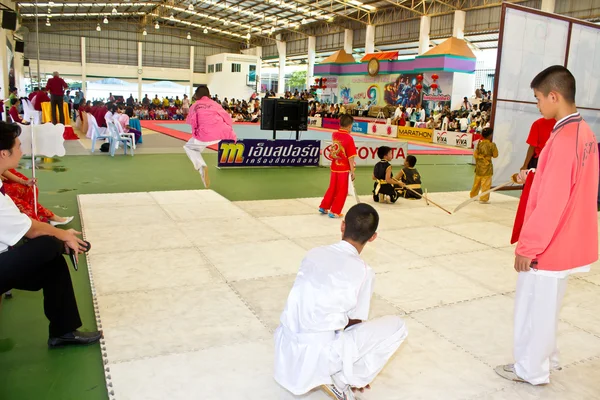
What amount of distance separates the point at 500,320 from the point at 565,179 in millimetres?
1840

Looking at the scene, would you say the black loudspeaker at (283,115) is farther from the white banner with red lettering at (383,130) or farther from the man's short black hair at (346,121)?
the white banner with red lettering at (383,130)

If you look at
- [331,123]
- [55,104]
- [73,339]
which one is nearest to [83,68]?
[331,123]

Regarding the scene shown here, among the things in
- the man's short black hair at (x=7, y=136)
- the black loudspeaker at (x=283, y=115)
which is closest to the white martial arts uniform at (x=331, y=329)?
→ the man's short black hair at (x=7, y=136)

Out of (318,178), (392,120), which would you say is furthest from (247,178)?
(392,120)

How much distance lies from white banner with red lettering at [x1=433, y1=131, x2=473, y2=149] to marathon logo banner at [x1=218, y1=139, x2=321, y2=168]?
10.1m

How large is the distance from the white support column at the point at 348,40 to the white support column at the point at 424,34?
8512 mm

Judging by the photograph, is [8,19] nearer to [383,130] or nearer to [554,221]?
[383,130]

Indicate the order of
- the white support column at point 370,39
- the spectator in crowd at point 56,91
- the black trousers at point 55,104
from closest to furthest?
the spectator in crowd at point 56,91, the black trousers at point 55,104, the white support column at point 370,39

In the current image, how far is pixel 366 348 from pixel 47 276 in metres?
2.02

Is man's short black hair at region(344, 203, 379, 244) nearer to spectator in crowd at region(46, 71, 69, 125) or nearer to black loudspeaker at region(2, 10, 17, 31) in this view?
spectator in crowd at region(46, 71, 69, 125)

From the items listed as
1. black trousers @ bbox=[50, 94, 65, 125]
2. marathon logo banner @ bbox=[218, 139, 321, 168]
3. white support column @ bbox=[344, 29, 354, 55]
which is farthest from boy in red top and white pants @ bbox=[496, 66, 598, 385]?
white support column @ bbox=[344, 29, 354, 55]

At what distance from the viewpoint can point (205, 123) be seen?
26.3 feet

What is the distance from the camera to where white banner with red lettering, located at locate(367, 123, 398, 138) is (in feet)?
84.8

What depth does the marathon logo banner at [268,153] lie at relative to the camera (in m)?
12.3
